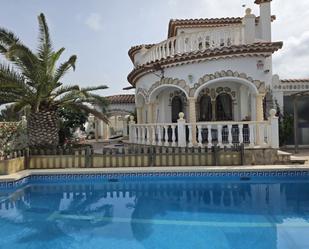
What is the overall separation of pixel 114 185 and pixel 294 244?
22.7ft

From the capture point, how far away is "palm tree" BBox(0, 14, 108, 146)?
40.7ft

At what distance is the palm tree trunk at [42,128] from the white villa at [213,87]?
4447 mm

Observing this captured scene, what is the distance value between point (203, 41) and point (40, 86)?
7.46 metres

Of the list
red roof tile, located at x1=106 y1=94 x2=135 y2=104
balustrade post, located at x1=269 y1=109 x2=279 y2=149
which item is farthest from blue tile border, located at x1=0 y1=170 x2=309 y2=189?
red roof tile, located at x1=106 y1=94 x2=135 y2=104

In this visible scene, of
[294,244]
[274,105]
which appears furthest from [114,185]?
[274,105]

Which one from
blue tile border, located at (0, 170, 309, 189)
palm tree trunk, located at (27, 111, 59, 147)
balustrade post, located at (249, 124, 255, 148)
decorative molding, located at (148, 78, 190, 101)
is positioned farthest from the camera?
decorative molding, located at (148, 78, 190, 101)

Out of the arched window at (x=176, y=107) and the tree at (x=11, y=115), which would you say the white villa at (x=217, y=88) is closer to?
the arched window at (x=176, y=107)

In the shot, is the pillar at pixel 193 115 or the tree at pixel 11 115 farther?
the tree at pixel 11 115

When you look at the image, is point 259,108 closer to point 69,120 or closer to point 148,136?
point 148,136

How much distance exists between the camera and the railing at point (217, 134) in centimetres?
1272

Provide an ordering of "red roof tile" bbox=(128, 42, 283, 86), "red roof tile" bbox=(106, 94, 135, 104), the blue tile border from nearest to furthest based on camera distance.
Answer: the blue tile border
"red roof tile" bbox=(128, 42, 283, 86)
"red roof tile" bbox=(106, 94, 135, 104)

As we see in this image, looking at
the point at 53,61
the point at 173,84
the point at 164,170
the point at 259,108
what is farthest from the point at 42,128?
the point at 259,108

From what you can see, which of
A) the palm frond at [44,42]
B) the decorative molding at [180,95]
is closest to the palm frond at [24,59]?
the palm frond at [44,42]

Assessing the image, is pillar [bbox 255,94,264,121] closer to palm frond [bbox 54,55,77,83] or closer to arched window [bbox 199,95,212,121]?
arched window [bbox 199,95,212,121]
